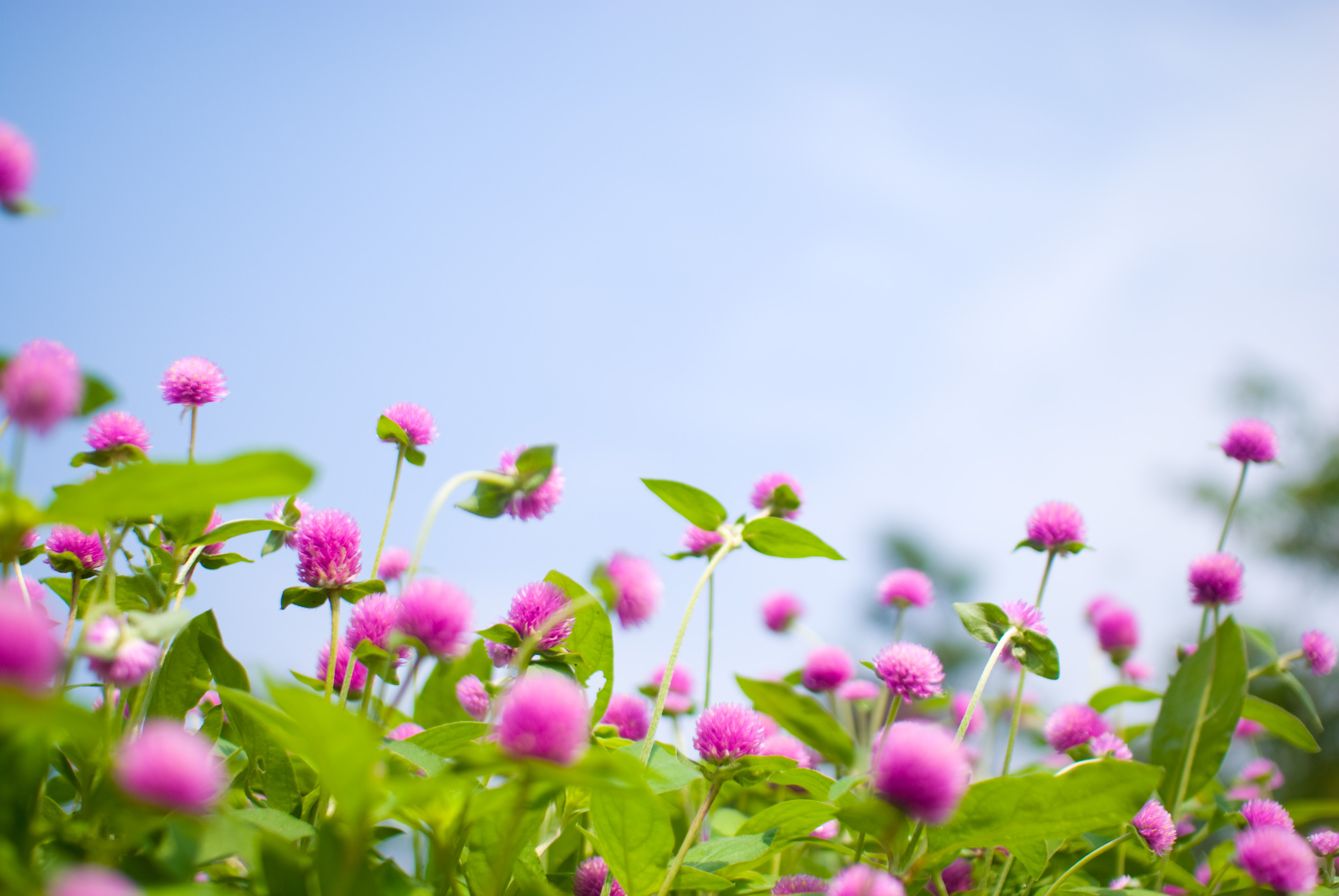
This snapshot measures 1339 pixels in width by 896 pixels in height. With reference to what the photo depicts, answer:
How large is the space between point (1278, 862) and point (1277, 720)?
60 cm

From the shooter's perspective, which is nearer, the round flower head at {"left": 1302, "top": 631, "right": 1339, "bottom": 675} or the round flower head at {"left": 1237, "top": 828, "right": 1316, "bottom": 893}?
the round flower head at {"left": 1237, "top": 828, "right": 1316, "bottom": 893}

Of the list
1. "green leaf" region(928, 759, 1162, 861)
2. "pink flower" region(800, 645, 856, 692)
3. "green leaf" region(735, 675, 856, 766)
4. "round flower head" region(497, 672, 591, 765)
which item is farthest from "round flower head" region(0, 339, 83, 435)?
"pink flower" region(800, 645, 856, 692)

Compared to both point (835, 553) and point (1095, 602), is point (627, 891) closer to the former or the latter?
point (835, 553)

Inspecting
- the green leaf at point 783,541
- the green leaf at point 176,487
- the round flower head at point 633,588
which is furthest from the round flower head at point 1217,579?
the green leaf at point 176,487

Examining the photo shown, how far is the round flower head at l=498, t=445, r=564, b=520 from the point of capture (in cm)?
75

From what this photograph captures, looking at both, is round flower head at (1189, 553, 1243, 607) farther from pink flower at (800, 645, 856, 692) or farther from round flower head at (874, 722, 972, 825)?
round flower head at (874, 722, 972, 825)

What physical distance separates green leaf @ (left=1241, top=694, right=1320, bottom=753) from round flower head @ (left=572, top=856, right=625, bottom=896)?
0.97 m

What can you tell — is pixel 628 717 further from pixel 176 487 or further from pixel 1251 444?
pixel 1251 444

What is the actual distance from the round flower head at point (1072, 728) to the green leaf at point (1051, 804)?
0.49 metres

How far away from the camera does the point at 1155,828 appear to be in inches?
34.9

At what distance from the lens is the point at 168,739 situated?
0.41m

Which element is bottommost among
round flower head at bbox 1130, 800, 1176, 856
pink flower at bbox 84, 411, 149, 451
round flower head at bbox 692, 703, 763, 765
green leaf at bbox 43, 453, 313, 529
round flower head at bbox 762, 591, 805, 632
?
round flower head at bbox 762, 591, 805, 632

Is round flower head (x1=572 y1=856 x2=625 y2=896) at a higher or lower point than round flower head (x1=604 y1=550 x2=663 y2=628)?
lower

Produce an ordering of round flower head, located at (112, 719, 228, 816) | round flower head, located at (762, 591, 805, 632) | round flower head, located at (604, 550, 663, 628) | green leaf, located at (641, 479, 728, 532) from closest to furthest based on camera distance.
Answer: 1. round flower head, located at (112, 719, 228, 816)
2. round flower head, located at (604, 550, 663, 628)
3. green leaf, located at (641, 479, 728, 532)
4. round flower head, located at (762, 591, 805, 632)
